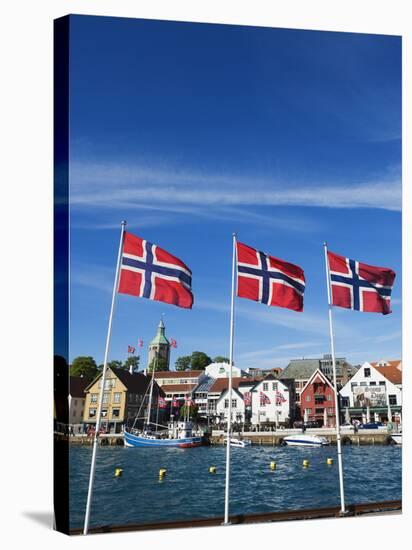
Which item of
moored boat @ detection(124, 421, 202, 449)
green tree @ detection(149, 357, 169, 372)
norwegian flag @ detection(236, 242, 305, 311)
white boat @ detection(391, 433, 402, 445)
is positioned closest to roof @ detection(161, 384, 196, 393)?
moored boat @ detection(124, 421, 202, 449)

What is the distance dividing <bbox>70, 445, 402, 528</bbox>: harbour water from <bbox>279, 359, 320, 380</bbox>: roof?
1.02 metres

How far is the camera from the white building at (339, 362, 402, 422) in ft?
39.2

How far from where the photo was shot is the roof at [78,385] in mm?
9298

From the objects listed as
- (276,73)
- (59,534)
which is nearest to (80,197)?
(276,73)

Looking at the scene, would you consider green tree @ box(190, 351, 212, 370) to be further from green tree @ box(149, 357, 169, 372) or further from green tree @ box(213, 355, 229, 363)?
green tree @ box(149, 357, 169, 372)

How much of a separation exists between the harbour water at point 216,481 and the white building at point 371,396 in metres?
0.62

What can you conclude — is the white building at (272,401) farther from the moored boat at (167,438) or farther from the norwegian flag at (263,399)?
the moored boat at (167,438)

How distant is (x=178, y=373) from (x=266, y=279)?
2317 mm

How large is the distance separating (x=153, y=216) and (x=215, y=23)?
2.36m

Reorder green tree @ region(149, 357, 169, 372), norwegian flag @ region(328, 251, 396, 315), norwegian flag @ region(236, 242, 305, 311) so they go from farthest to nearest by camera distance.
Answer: green tree @ region(149, 357, 169, 372)
norwegian flag @ region(328, 251, 396, 315)
norwegian flag @ region(236, 242, 305, 311)

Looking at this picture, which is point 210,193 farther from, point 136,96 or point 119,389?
point 119,389

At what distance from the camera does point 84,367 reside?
9.54 m

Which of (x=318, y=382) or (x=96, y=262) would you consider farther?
(x=318, y=382)

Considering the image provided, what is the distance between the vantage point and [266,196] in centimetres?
1057
